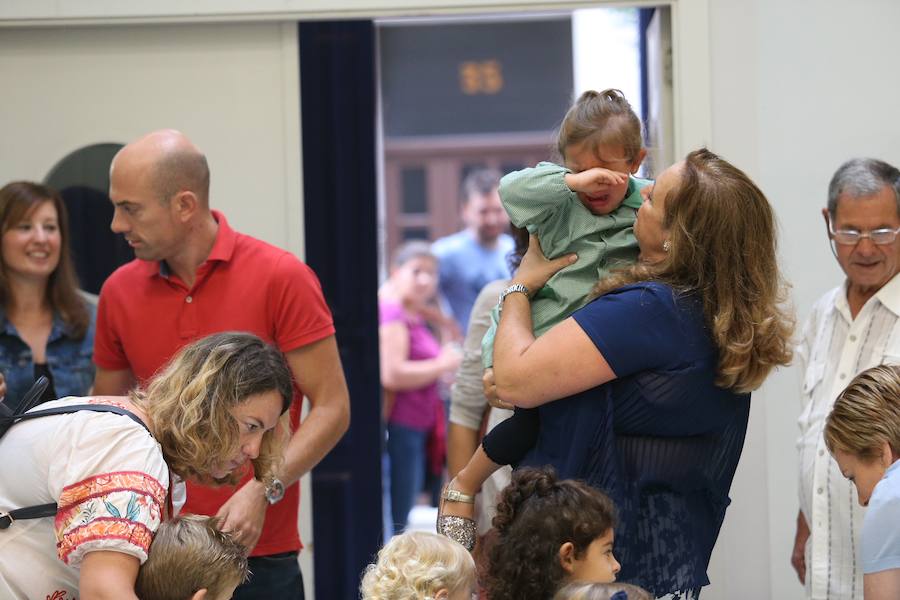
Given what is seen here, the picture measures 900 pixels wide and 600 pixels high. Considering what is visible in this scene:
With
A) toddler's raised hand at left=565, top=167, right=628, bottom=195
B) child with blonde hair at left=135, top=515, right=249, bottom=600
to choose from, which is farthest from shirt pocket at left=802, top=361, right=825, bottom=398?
child with blonde hair at left=135, top=515, right=249, bottom=600

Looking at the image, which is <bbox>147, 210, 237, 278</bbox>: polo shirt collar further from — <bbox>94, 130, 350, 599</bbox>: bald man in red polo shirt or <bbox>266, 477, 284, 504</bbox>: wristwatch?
<bbox>266, 477, 284, 504</bbox>: wristwatch

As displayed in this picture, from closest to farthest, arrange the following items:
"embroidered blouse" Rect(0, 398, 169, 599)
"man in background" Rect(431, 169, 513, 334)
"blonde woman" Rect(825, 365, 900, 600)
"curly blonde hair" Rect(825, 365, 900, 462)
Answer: "embroidered blouse" Rect(0, 398, 169, 599)
"blonde woman" Rect(825, 365, 900, 600)
"curly blonde hair" Rect(825, 365, 900, 462)
"man in background" Rect(431, 169, 513, 334)

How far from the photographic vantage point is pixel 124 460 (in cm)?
211

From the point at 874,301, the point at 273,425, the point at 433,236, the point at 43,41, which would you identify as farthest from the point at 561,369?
the point at 433,236

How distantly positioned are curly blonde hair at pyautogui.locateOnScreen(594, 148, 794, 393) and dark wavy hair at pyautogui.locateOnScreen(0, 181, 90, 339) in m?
2.20

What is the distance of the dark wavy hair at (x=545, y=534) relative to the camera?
7.35 feet

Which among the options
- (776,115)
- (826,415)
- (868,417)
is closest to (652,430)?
(868,417)

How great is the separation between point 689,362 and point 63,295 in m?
2.30

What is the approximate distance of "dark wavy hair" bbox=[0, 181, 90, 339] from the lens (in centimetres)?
382

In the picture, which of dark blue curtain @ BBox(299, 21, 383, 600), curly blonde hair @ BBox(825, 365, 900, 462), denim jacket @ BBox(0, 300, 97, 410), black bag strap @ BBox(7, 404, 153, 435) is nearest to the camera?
black bag strap @ BBox(7, 404, 153, 435)

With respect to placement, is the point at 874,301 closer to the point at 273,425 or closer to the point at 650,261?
the point at 650,261

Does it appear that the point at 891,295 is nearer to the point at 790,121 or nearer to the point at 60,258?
the point at 790,121

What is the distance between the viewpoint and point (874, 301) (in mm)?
3244

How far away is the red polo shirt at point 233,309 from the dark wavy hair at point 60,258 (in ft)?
2.03
